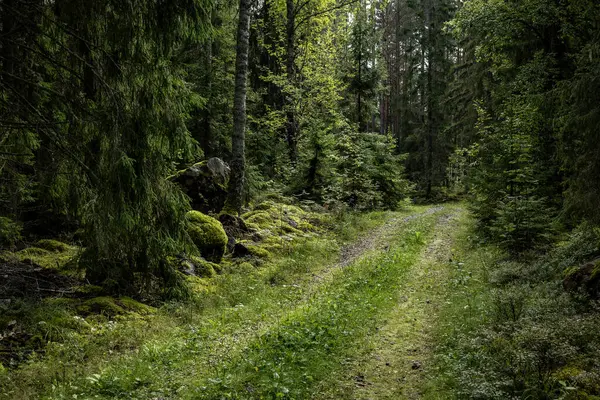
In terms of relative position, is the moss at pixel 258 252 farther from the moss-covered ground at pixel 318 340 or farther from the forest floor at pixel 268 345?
the moss-covered ground at pixel 318 340

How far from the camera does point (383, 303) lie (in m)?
9.07

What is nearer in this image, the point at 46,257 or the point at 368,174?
the point at 46,257

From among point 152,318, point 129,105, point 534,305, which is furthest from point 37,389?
point 534,305

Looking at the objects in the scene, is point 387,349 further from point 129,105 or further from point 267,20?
point 267,20

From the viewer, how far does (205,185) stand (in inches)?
579

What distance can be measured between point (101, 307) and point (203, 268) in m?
3.41

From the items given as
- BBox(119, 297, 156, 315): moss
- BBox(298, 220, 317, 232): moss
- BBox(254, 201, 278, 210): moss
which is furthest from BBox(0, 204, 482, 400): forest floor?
BBox(254, 201, 278, 210): moss

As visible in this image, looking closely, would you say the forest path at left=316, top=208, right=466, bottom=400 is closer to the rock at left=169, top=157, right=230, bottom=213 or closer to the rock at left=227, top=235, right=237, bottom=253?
the rock at left=227, top=235, right=237, bottom=253

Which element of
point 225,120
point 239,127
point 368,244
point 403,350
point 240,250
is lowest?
point 403,350

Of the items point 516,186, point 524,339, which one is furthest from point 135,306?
point 516,186

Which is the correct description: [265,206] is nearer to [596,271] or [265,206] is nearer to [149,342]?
[149,342]

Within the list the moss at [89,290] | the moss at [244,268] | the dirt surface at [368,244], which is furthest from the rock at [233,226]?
the moss at [89,290]

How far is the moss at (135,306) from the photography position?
301 inches

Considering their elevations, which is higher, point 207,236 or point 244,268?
point 207,236
